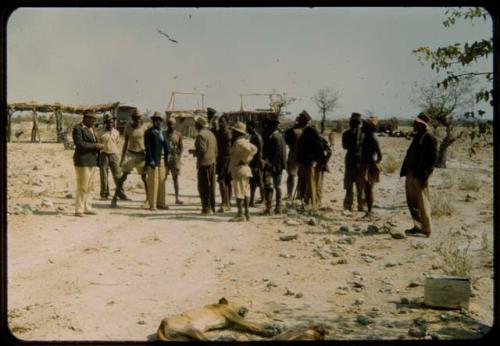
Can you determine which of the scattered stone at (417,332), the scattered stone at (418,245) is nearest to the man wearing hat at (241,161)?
the scattered stone at (418,245)

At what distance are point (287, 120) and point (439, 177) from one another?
15176 mm

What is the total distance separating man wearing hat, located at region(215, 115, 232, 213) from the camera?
9.52 meters

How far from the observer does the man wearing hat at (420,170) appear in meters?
7.24

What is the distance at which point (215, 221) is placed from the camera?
8664 millimetres

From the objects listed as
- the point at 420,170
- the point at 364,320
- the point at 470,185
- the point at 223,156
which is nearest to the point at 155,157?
the point at 223,156

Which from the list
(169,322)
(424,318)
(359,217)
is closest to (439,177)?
(359,217)

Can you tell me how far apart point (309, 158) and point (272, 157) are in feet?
2.05

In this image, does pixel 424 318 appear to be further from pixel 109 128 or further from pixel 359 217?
pixel 109 128

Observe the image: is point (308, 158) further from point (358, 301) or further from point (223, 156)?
point (358, 301)

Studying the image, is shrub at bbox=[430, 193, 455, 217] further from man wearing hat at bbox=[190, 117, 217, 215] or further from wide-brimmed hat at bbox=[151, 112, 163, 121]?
wide-brimmed hat at bbox=[151, 112, 163, 121]

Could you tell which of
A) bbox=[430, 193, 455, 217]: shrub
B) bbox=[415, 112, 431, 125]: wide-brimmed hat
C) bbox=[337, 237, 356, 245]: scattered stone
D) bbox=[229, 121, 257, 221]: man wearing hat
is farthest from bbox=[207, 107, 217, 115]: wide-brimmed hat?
bbox=[430, 193, 455, 217]: shrub

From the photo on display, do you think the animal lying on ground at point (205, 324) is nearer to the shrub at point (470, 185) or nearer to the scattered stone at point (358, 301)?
the scattered stone at point (358, 301)

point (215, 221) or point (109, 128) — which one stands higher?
point (109, 128)

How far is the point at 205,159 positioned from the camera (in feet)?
29.6
